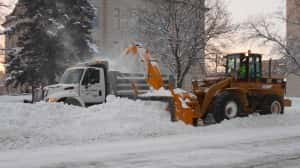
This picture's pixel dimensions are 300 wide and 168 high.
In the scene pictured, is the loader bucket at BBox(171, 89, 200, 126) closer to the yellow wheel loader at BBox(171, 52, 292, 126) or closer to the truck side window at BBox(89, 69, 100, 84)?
the yellow wheel loader at BBox(171, 52, 292, 126)

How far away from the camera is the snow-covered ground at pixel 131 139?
9.95 metres

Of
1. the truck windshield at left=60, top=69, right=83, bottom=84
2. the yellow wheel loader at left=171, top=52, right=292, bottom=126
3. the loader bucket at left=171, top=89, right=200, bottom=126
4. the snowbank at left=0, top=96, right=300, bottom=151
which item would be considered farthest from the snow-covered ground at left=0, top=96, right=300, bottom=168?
the truck windshield at left=60, top=69, right=83, bottom=84

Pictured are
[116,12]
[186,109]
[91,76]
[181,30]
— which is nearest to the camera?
[186,109]

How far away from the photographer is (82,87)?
Result: 1897 cm

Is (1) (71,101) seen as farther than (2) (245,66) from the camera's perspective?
No

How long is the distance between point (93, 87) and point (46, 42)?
1831 cm

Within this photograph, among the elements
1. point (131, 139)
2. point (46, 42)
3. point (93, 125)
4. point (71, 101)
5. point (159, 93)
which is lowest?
point (131, 139)

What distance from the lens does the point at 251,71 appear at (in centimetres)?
1903

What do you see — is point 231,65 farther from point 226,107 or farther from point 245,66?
point 226,107

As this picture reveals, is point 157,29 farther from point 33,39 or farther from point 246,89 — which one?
point 33,39

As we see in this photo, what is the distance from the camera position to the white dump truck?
1878 cm

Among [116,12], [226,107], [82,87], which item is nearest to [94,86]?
[82,87]

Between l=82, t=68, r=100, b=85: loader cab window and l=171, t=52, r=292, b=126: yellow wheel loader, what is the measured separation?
13.0 feet

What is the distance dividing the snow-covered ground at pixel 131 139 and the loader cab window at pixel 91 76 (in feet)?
6.65
